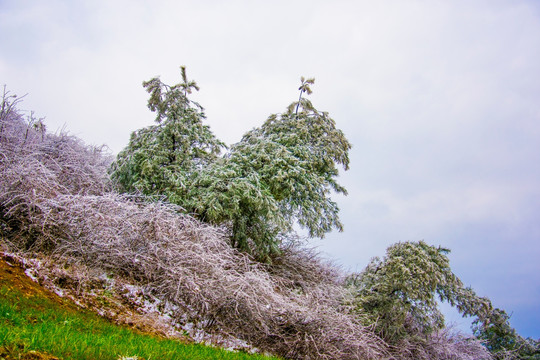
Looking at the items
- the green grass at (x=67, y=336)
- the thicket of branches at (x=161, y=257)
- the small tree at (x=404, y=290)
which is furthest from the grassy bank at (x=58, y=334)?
the small tree at (x=404, y=290)

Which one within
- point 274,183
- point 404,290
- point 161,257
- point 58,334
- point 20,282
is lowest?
point 58,334

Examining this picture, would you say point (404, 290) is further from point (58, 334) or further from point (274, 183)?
point (58, 334)

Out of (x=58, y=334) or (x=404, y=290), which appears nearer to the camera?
(x=58, y=334)

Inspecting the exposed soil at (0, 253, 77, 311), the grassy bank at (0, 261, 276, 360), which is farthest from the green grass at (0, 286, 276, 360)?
the exposed soil at (0, 253, 77, 311)

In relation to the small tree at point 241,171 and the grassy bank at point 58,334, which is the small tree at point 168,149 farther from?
the grassy bank at point 58,334

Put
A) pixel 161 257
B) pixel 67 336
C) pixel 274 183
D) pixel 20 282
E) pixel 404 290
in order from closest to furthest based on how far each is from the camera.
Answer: pixel 67 336, pixel 20 282, pixel 161 257, pixel 404 290, pixel 274 183

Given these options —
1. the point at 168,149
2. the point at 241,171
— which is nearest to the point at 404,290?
the point at 241,171

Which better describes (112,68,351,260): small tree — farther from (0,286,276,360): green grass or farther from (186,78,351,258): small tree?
(0,286,276,360): green grass

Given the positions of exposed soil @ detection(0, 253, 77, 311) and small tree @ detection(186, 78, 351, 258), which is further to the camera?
small tree @ detection(186, 78, 351, 258)

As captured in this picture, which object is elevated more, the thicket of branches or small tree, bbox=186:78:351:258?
small tree, bbox=186:78:351:258

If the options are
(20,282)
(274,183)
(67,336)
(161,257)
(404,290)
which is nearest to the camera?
(67,336)

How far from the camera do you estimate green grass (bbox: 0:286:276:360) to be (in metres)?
4.35

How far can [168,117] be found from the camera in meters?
13.7

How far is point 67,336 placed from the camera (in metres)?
4.84
